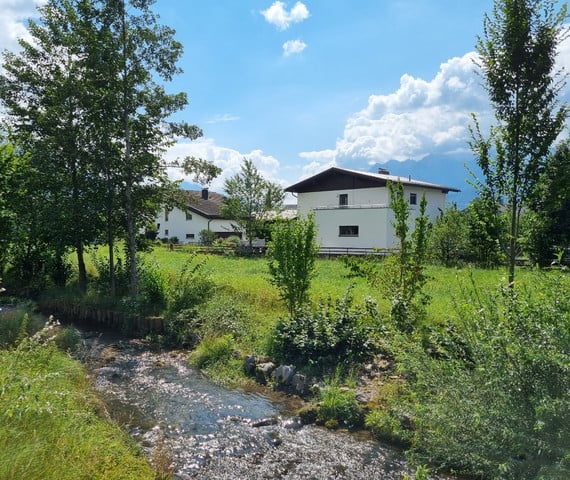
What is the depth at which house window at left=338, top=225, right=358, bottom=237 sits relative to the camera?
32550mm

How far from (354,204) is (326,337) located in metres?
26.5

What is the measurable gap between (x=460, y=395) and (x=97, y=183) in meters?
13.2

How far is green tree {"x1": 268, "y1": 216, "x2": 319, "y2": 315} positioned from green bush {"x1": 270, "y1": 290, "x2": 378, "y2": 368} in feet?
2.67

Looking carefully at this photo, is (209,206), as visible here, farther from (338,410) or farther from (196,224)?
(338,410)

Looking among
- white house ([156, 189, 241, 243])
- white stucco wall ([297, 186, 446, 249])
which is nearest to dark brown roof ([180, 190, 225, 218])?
white house ([156, 189, 241, 243])

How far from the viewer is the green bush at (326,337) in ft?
29.0

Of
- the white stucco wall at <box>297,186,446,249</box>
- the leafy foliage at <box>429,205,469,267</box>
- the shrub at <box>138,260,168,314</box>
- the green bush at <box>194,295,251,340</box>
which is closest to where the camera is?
the green bush at <box>194,295,251,340</box>

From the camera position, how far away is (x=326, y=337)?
910 cm

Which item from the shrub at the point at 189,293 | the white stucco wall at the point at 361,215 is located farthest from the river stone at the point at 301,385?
the white stucco wall at the point at 361,215

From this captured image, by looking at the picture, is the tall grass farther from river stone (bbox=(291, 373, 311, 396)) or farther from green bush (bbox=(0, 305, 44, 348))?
river stone (bbox=(291, 373, 311, 396))

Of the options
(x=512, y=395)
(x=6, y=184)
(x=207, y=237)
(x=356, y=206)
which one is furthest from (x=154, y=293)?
(x=207, y=237)

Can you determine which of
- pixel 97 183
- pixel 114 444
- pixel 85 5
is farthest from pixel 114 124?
pixel 114 444

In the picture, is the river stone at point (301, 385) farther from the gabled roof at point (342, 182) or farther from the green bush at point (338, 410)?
the gabled roof at point (342, 182)

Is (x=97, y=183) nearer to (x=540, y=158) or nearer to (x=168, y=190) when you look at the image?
(x=168, y=190)
